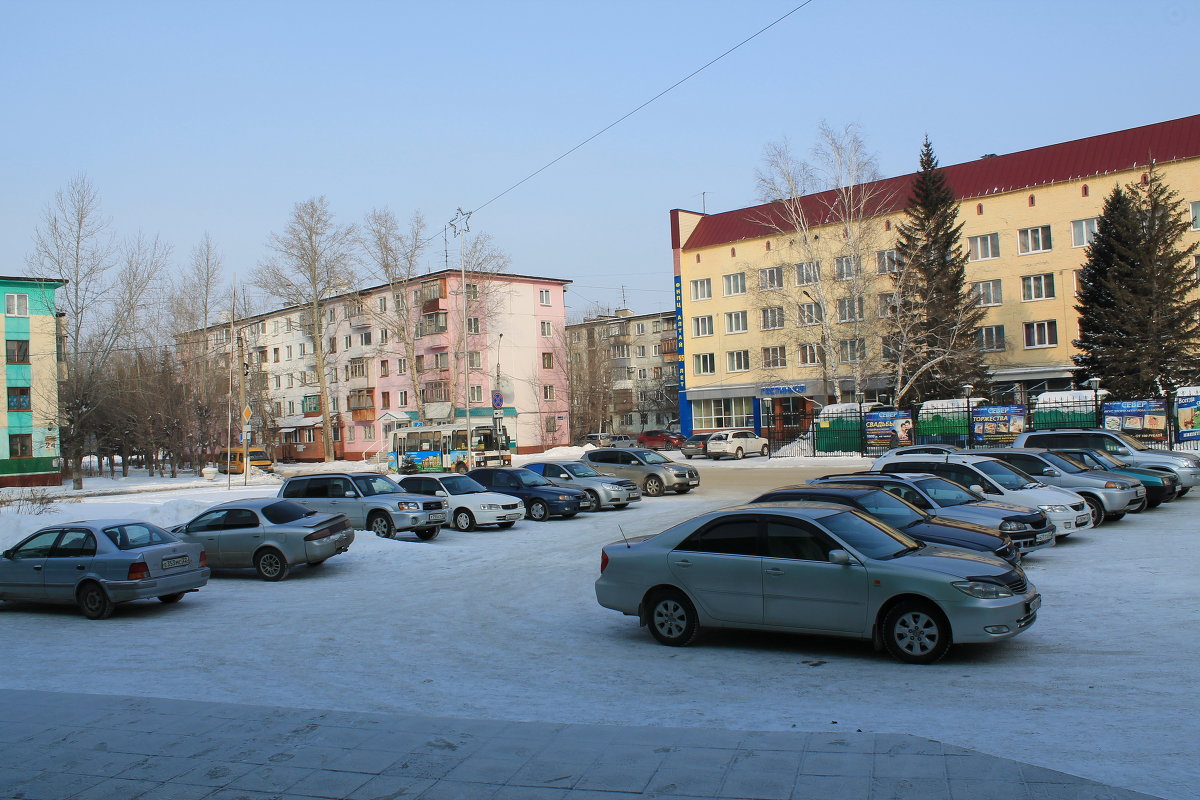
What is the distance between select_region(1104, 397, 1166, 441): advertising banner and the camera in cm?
3278

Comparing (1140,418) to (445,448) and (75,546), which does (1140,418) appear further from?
(75,546)

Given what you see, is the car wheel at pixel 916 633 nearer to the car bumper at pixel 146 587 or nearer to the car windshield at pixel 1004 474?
the car windshield at pixel 1004 474

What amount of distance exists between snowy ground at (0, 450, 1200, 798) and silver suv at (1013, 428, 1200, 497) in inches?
280

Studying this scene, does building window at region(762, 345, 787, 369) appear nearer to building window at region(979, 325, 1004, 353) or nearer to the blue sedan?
building window at region(979, 325, 1004, 353)

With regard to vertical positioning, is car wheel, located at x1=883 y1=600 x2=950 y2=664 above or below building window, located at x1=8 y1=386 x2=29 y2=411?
below

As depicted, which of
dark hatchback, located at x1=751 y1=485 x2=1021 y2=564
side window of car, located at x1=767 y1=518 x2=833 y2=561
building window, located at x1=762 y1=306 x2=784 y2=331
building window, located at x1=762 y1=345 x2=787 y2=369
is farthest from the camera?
building window, located at x1=762 y1=345 x2=787 y2=369

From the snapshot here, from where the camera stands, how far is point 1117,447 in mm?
22156

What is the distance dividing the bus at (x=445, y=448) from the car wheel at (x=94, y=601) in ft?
108

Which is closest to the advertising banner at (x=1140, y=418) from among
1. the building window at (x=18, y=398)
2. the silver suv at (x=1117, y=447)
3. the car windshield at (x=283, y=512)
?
the silver suv at (x=1117, y=447)

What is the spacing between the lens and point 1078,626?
948 cm

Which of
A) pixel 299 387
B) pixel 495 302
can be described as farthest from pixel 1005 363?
pixel 299 387

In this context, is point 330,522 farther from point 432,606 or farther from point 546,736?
point 546,736

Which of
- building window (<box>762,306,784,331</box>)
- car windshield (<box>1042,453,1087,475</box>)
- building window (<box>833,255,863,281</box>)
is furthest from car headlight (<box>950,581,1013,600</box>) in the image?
building window (<box>762,306,784,331</box>)

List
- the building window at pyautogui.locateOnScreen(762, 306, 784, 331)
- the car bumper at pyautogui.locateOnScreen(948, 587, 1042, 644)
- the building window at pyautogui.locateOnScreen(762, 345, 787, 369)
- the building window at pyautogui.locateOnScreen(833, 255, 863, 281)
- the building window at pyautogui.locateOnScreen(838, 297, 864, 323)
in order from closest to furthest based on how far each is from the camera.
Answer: the car bumper at pyautogui.locateOnScreen(948, 587, 1042, 644), the building window at pyautogui.locateOnScreen(833, 255, 863, 281), the building window at pyautogui.locateOnScreen(838, 297, 864, 323), the building window at pyautogui.locateOnScreen(762, 306, 784, 331), the building window at pyautogui.locateOnScreen(762, 345, 787, 369)
